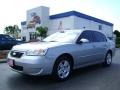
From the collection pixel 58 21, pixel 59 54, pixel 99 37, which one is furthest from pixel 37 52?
pixel 58 21

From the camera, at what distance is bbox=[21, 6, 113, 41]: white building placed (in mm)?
41406

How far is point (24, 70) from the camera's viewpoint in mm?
5672

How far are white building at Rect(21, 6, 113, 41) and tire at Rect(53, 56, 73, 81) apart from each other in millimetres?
33573

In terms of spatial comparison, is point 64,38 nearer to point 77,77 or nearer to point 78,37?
point 78,37

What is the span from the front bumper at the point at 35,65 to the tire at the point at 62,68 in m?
0.24

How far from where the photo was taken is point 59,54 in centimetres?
598

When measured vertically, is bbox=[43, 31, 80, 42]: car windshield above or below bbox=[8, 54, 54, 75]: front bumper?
above

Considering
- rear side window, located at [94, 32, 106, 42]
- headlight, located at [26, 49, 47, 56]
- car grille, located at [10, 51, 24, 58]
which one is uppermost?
rear side window, located at [94, 32, 106, 42]

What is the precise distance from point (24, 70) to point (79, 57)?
1.93 metres

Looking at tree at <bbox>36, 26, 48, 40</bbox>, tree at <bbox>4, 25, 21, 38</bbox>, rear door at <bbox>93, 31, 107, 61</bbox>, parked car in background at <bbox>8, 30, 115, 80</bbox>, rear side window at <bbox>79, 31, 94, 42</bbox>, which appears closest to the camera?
parked car in background at <bbox>8, 30, 115, 80</bbox>

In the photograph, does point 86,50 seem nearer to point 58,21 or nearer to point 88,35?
point 88,35

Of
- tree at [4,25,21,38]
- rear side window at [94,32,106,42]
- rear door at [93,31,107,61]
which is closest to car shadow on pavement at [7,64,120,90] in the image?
rear door at [93,31,107,61]

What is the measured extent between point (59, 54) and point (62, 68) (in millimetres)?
482

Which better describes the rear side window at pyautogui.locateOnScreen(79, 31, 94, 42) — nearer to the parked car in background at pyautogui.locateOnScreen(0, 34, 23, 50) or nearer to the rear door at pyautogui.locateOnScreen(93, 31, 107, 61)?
the rear door at pyautogui.locateOnScreen(93, 31, 107, 61)
